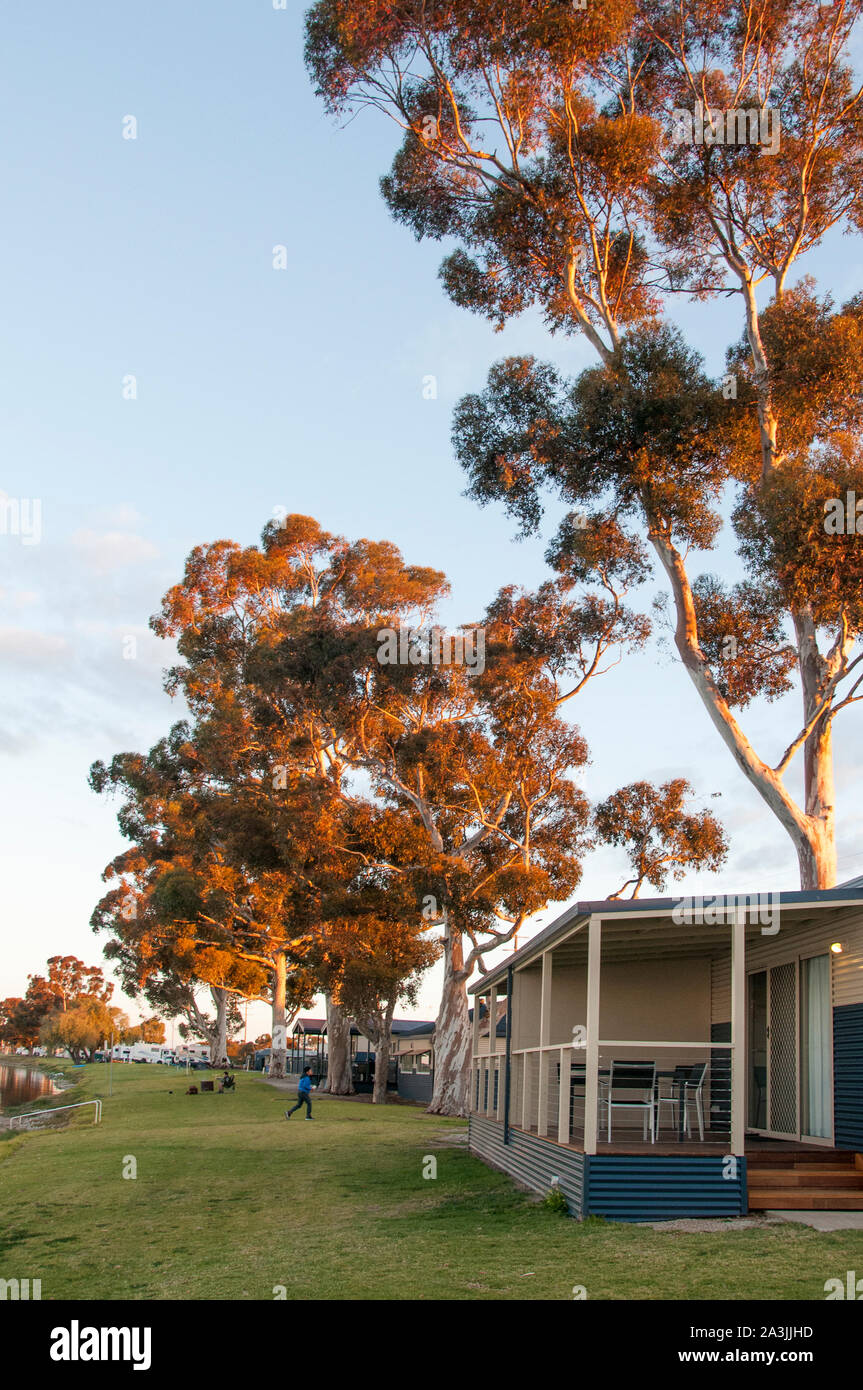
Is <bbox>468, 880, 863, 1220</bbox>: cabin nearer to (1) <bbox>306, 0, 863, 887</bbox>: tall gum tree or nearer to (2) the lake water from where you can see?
(1) <bbox>306, 0, 863, 887</bbox>: tall gum tree

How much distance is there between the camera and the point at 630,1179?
403 inches

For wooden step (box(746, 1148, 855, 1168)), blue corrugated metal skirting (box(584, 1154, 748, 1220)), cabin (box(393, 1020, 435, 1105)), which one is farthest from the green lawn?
cabin (box(393, 1020, 435, 1105))

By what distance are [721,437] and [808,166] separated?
4824 millimetres

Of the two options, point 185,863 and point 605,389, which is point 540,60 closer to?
point 605,389

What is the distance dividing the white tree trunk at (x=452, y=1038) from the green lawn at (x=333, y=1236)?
702cm

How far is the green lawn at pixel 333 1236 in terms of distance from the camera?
8047 millimetres

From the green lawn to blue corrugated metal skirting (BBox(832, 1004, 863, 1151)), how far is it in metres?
2.14

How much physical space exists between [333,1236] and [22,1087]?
62.4 meters

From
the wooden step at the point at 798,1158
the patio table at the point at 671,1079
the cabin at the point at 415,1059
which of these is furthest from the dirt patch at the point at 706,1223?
the cabin at the point at 415,1059

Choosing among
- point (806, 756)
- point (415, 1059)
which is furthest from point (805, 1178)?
point (415, 1059)

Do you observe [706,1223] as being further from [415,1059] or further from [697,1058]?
[415,1059]

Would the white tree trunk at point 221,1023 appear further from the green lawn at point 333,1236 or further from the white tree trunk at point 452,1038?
the green lawn at point 333,1236
